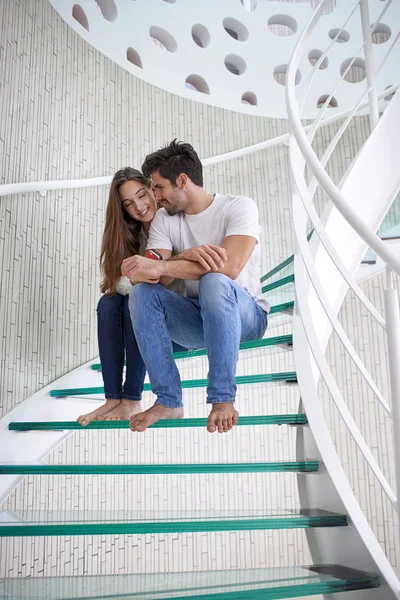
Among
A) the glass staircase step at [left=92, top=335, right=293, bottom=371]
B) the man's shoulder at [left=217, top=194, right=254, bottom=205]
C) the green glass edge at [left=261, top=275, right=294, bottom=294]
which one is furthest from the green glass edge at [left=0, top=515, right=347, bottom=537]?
the man's shoulder at [left=217, top=194, right=254, bottom=205]

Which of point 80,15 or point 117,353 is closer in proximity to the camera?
point 117,353

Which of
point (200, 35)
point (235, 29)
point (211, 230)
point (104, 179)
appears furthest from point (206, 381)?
point (235, 29)

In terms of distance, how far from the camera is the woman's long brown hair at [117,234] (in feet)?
7.04

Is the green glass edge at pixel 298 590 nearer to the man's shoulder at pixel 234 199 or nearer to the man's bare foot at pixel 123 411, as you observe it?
the man's bare foot at pixel 123 411

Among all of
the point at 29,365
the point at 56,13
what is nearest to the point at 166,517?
the point at 29,365

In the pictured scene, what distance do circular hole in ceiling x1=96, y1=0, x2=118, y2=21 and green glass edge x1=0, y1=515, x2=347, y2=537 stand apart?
2876mm

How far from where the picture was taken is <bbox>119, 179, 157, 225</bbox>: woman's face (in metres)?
2.21

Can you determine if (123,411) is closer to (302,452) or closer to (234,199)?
(302,452)

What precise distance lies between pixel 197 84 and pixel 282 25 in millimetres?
862

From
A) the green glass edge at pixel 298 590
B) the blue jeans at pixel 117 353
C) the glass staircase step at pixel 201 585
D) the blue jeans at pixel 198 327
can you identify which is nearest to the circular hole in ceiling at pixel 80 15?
the blue jeans at pixel 117 353

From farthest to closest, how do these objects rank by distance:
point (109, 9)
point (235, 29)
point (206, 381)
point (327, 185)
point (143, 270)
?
point (235, 29)
point (109, 9)
point (206, 381)
point (143, 270)
point (327, 185)

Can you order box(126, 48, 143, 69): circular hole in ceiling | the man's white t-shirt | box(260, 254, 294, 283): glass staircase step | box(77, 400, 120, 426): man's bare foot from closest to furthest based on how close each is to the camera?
box(77, 400, 120, 426): man's bare foot
the man's white t-shirt
box(260, 254, 294, 283): glass staircase step
box(126, 48, 143, 69): circular hole in ceiling

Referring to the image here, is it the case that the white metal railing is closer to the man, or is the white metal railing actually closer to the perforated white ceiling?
the man

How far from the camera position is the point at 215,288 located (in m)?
1.71
